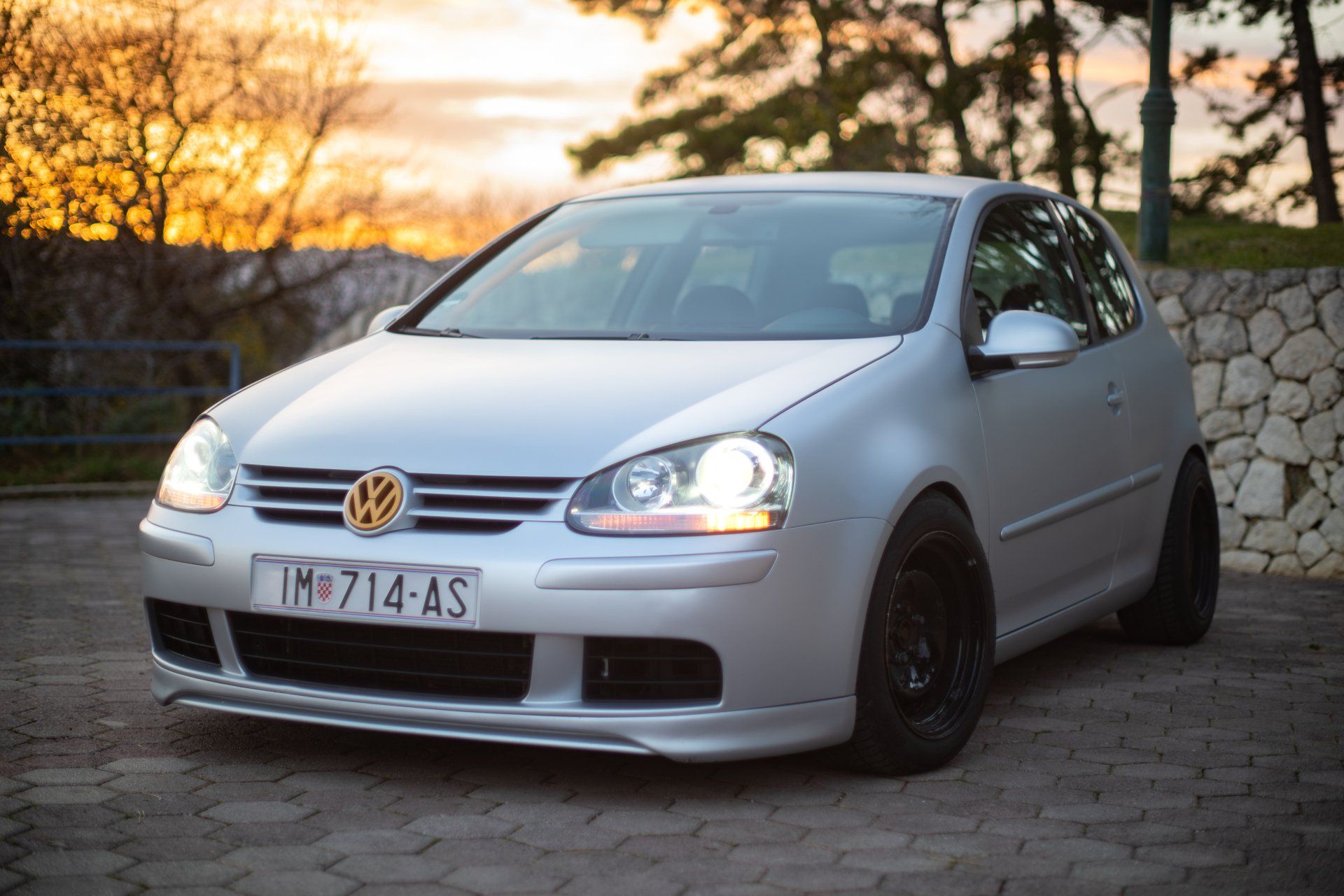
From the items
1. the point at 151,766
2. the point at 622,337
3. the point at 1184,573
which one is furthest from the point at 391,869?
the point at 1184,573

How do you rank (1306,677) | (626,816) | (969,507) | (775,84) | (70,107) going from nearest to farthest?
1. (626,816)
2. (969,507)
3. (1306,677)
4. (70,107)
5. (775,84)

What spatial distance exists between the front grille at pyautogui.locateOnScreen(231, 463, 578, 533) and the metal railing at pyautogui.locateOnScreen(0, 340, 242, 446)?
769cm

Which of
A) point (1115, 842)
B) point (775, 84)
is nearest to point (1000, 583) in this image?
point (1115, 842)

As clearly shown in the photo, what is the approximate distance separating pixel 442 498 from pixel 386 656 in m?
0.39

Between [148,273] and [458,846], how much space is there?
11404 mm

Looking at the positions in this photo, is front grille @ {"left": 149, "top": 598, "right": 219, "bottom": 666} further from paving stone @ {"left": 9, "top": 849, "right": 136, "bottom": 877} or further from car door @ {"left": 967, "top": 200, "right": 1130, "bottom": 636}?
car door @ {"left": 967, "top": 200, "right": 1130, "bottom": 636}

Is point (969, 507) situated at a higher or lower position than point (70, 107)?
lower

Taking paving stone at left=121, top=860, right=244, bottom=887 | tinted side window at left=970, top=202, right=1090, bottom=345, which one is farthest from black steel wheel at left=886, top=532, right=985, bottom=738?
paving stone at left=121, top=860, right=244, bottom=887

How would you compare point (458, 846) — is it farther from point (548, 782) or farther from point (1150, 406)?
point (1150, 406)

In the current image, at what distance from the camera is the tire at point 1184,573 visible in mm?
5539

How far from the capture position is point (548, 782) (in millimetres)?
3662

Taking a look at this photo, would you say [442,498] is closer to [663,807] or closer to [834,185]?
[663,807]

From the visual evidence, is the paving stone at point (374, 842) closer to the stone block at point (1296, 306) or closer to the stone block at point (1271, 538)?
the stone block at point (1271, 538)

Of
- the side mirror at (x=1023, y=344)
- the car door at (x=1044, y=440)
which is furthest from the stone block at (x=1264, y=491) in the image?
the side mirror at (x=1023, y=344)
